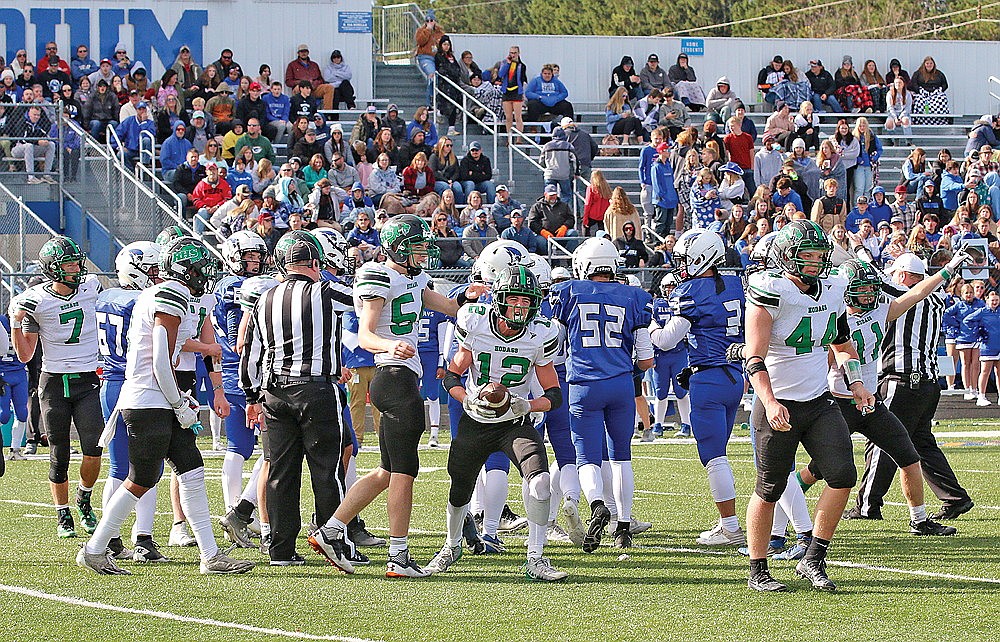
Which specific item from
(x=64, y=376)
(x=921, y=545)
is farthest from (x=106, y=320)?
(x=921, y=545)

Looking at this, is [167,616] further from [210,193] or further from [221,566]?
[210,193]

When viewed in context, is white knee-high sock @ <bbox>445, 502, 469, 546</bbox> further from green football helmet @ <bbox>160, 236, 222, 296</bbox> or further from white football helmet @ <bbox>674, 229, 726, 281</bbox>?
white football helmet @ <bbox>674, 229, 726, 281</bbox>

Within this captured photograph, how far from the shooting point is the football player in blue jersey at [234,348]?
8.96 m

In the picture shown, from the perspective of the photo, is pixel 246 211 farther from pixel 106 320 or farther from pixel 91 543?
pixel 91 543

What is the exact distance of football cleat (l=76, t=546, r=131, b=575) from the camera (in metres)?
7.60

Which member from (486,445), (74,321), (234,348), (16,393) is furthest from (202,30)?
(486,445)

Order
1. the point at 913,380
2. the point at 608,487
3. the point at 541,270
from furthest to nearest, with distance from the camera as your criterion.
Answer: the point at 913,380 < the point at 541,270 < the point at 608,487

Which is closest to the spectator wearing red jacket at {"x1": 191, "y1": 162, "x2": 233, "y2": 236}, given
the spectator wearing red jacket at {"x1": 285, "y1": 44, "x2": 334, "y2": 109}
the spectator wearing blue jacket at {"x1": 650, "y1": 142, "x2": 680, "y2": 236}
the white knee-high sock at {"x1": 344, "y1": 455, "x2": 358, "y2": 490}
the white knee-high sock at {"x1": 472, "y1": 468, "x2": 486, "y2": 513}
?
the spectator wearing red jacket at {"x1": 285, "y1": 44, "x2": 334, "y2": 109}

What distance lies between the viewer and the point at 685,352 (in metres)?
15.3

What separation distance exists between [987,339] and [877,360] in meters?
9.55

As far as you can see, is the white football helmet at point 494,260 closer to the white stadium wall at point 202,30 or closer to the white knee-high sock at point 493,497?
the white knee-high sock at point 493,497

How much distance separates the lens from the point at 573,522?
844 cm

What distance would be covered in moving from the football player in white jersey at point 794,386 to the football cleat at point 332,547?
2080mm

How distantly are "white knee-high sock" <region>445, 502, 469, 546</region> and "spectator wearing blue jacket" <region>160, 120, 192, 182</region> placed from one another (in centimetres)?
1240
